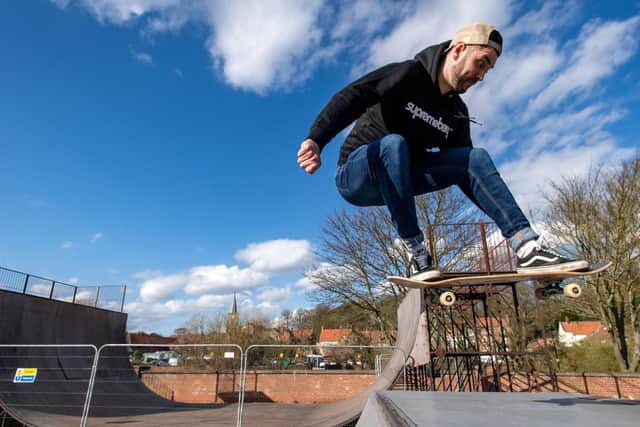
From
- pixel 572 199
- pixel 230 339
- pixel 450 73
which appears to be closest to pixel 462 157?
pixel 450 73

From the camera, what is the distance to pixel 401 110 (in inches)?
75.2

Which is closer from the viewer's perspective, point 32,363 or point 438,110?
point 438,110

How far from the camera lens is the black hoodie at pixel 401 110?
180 cm

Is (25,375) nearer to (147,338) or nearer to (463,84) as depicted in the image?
(463,84)

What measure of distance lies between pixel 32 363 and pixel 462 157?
10.0 m

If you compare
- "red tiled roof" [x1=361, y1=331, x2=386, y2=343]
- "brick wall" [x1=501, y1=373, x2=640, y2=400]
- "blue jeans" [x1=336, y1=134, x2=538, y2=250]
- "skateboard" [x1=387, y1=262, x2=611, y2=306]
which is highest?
"blue jeans" [x1=336, y1=134, x2=538, y2=250]

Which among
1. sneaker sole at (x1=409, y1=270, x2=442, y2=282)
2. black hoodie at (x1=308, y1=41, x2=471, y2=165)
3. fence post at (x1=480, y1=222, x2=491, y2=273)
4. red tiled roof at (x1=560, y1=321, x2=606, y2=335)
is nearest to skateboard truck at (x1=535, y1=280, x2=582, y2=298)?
sneaker sole at (x1=409, y1=270, x2=442, y2=282)

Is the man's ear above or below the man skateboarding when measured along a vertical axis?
above

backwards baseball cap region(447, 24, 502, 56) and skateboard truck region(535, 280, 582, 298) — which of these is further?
skateboard truck region(535, 280, 582, 298)

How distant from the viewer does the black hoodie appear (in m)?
1.80

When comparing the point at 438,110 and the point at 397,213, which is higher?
the point at 438,110

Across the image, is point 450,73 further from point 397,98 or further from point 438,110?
point 397,98

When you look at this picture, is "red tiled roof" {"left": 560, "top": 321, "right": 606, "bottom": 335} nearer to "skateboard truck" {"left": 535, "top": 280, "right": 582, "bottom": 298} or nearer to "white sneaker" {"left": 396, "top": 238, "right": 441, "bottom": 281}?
"skateboard truck" {"left": 535, "top": 280, "right": 582, "bottom": 298}

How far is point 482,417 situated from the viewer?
1.42 m
